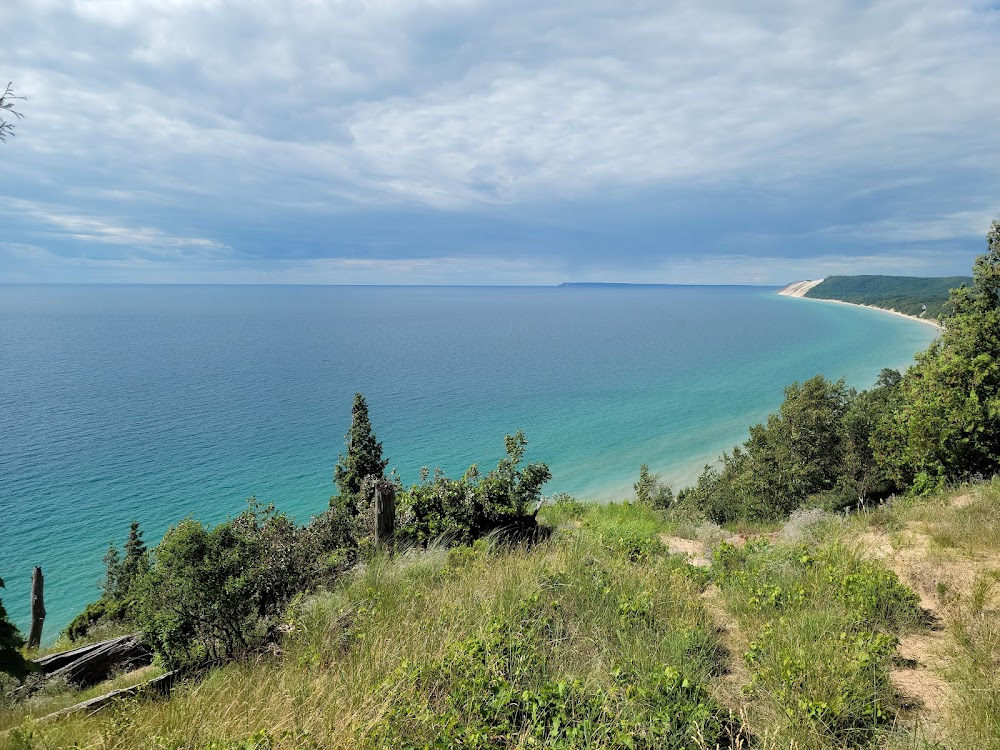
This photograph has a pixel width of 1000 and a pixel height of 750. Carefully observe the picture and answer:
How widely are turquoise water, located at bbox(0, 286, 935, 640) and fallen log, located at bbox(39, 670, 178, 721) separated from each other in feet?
85.7

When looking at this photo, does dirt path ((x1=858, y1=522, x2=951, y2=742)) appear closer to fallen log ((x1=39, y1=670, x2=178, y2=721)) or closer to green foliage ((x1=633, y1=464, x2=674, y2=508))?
fallen log ((x1=39, y1=670, x2=178, y2=721))

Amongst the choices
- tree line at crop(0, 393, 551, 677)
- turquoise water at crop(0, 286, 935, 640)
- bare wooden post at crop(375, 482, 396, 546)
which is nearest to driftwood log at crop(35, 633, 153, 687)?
tree line at crop(0, 393, 551, 677)

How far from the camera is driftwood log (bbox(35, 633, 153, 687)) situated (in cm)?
977

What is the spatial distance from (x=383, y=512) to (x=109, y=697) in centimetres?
441

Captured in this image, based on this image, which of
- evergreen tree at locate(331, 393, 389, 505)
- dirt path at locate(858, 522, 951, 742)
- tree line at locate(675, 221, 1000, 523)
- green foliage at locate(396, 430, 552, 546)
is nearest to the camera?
dirt path at locate(858, 522, 951, 742)

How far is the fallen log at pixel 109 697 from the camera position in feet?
15.5

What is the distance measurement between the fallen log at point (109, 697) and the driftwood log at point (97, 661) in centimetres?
581

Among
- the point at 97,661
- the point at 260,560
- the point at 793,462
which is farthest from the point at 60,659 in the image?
the point at 793,462

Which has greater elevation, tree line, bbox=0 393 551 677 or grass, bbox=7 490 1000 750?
grass, bbox=7 490 1000 750

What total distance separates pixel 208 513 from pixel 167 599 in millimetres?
30584

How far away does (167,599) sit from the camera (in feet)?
26.1

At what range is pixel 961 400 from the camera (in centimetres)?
2048

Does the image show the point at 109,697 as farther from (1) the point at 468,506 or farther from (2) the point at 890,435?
(2) the point at 890,435

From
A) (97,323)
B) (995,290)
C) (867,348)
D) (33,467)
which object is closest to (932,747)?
(995,290)
